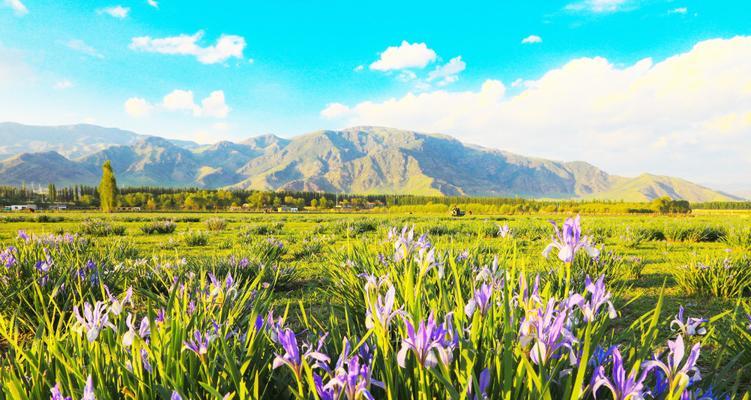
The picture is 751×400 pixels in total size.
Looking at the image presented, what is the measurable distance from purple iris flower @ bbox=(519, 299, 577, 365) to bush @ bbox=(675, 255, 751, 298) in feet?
21.3

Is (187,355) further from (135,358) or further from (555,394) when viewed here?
(555,394)

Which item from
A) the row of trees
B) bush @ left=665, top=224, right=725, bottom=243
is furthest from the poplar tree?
bush @ left=665, top=224, right=725, bottom=243

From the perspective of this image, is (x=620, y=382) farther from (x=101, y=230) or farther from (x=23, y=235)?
(x=101, y=230)

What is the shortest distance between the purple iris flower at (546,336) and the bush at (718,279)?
21.3 ft

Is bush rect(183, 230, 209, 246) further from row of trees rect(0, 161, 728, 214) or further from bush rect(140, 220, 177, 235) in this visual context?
row of trees rect(0, 161, 728, 214)

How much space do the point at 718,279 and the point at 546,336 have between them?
21.7 feet

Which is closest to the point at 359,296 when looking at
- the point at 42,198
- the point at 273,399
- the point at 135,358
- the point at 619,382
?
the point at 273,399

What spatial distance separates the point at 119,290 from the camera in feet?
18.1

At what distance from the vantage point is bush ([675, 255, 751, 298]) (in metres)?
5.78

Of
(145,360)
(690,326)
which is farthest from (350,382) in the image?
(690,326)

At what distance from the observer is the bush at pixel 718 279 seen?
5781 mm

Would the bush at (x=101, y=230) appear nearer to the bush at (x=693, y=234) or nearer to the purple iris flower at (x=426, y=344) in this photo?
the purple iris flower at (x=426, y=344)

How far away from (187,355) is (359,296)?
8.78 ft

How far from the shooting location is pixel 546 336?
1.47 meters
